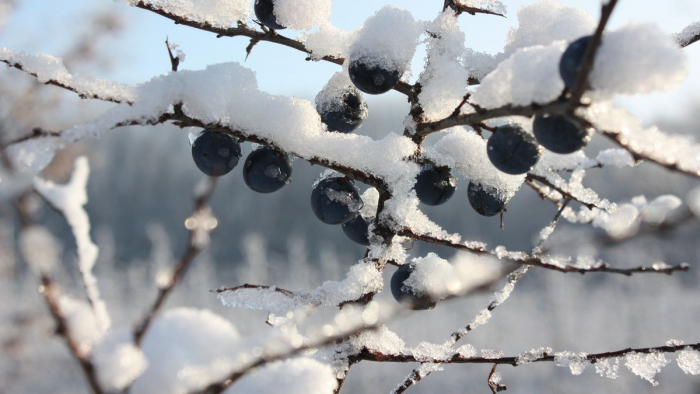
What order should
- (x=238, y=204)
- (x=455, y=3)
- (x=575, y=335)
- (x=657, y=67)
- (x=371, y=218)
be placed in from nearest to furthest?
(x=657, y=67), (x=455, y=3), (x=371, y=218), (x=575, y=335), (x=238, y=204)

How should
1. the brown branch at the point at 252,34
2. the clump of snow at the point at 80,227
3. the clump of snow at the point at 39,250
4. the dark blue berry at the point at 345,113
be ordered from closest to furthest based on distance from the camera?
the clump of snow at the point at 39,250, the clump of snow at the point at 80,227, the brown branch at the point at 252,34, the dark blue berry at the point at 345,113

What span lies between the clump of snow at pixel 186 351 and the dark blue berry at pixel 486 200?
50 centimetres

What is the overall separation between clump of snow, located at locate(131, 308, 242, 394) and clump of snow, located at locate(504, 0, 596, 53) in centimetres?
55

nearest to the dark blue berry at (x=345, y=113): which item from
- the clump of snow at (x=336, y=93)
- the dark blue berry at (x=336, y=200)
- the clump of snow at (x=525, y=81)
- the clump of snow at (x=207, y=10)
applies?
the clump of snow at (x=336, y=93)

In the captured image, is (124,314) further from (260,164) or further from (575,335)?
(260,164)

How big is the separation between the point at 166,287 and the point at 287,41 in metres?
0.58

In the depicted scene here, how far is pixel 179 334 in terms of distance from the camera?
466 mm

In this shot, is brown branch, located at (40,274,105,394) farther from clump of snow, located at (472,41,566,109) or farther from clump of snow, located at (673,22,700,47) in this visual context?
clump of snow, located at (673,22,700,47)

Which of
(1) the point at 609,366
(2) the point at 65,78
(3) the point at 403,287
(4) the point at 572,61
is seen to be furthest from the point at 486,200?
(2) the point at 65,78

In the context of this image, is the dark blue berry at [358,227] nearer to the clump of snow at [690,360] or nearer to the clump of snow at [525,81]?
the clump of snow at [525,81]

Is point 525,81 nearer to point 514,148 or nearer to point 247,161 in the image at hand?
point 514,148

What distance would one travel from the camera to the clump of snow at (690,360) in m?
0.64

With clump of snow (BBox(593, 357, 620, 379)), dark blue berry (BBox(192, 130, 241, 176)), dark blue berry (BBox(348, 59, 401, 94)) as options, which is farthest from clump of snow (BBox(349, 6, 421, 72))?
clump of snow (BBox(593, 357, 620, 379))

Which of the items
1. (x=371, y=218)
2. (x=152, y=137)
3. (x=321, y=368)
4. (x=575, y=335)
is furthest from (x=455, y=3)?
(x=152, y=137)
